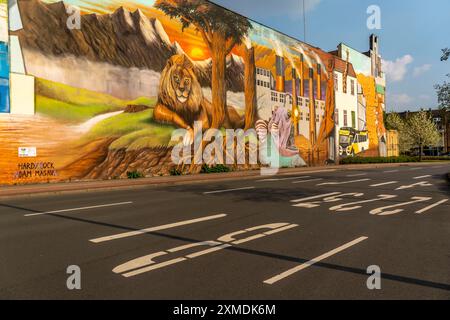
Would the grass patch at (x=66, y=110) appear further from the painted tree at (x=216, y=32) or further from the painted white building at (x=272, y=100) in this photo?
the painted white building at (x=272, y=100)

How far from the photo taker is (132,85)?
70.5ft

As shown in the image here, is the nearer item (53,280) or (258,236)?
(53,280)

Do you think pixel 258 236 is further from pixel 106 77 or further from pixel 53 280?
pixel 106 77

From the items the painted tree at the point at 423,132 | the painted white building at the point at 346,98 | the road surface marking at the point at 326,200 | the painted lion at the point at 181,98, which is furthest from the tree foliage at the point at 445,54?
the painted tree at the point at 423,132

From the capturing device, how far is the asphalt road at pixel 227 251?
3.95 metres

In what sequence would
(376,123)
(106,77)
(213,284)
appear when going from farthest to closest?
(376,123), (106,77), (213,284)

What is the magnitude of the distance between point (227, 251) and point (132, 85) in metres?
18.0

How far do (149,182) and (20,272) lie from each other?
13559mm

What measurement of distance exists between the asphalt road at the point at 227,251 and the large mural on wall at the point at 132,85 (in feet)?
29.2

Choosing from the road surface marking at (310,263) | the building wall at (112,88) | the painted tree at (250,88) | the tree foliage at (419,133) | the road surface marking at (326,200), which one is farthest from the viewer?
the tree foliage at (419,133)

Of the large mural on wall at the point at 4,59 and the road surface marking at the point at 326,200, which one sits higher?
the large mural on wall at the point at 4,59

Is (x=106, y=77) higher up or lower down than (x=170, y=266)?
higher up
